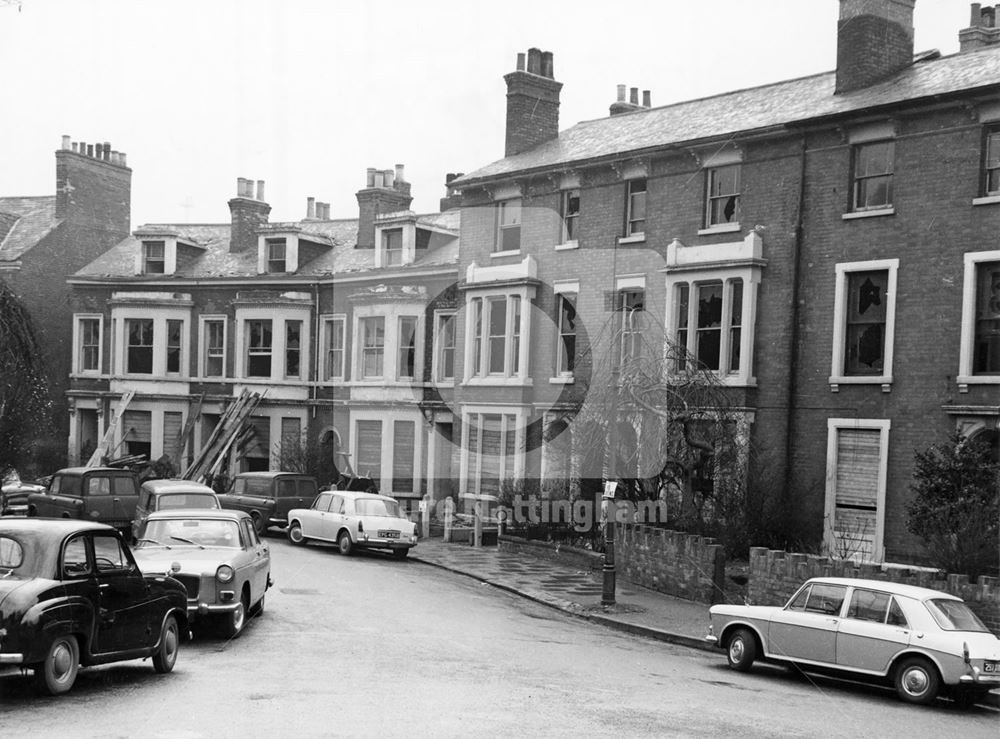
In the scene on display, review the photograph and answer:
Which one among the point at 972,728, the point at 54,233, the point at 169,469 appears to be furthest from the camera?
the point at 54,233

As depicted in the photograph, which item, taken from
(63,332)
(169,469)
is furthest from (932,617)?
(63,332)

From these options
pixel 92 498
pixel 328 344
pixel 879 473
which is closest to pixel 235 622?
pixel 92 498

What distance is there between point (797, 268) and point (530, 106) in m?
11.5

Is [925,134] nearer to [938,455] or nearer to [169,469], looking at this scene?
[938,455]

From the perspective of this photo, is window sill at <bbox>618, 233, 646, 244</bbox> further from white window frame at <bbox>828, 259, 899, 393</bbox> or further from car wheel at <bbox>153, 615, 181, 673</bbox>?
car wheel at <bbox>153, 615, 181, 673</bbox>

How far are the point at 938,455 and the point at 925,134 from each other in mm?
6478

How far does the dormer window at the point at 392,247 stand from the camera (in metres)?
36.3

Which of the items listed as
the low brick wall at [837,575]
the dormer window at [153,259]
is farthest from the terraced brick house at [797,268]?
the dormer window at [153,259]

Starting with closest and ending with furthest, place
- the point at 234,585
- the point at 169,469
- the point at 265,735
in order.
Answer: the point at 265,735 < the point at 234,585 < the point at 169,469

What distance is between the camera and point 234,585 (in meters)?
13.9

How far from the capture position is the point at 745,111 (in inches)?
1031

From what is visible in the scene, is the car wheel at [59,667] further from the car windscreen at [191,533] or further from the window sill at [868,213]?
the window sill at [868,213]

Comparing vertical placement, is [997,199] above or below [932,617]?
above

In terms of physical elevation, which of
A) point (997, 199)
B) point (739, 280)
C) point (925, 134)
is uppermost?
point (925, 134)
